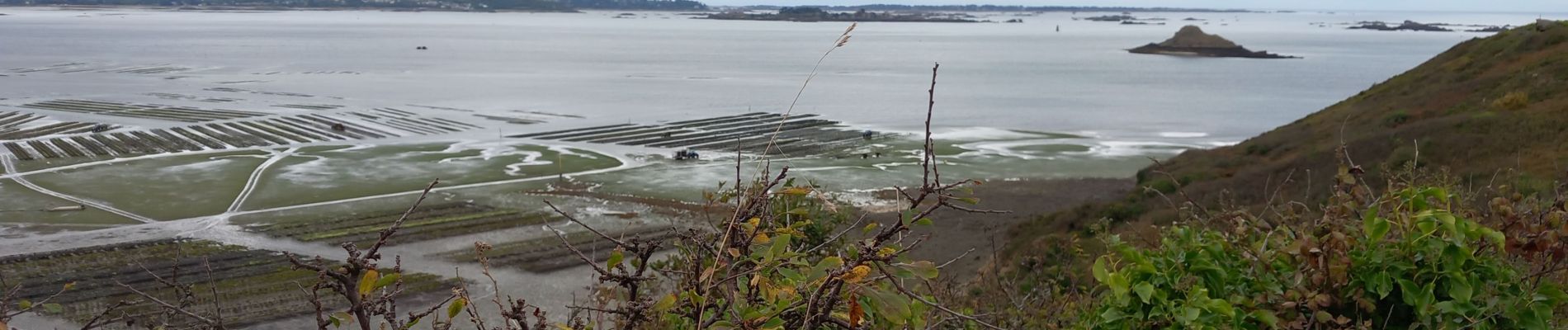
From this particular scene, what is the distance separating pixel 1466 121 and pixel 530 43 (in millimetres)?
122621

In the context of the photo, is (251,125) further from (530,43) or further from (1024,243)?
(530,43)

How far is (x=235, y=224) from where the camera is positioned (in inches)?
1006

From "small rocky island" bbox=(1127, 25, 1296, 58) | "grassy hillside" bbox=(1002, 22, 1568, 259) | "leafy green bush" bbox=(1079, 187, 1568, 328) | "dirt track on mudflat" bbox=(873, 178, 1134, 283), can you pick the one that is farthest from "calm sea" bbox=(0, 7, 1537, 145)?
"leafy green bush" bbox=(1079, 187, 1568, 328)

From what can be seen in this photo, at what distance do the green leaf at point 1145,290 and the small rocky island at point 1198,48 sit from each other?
4541 inches

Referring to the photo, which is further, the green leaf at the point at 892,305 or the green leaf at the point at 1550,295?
the green leaf at the point at 1550,295

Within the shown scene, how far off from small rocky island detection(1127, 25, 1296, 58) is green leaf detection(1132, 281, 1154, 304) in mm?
115348

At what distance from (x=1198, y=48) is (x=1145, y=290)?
123 metres

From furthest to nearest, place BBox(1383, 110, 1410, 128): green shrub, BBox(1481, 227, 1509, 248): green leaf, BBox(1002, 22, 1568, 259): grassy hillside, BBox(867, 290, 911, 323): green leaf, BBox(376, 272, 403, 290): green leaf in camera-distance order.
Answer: BBox(1383, 110, 1410, 128): green shrub, BBox(1002, 22, 1568, 259): grassy hillside, BBox(1481, 227, 1509, 248): green leaf, BBox(376, 272, 403, 290): green leaf, BBox(867, 290, 911, 323): green leaf

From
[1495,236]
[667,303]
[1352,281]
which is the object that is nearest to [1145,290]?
[1352,281]

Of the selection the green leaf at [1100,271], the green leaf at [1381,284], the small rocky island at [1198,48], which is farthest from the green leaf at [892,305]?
the small rocky island at [1198,48]

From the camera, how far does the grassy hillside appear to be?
2064cm

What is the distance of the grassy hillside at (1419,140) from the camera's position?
20641mm

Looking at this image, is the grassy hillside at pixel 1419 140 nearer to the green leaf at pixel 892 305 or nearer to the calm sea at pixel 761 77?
the calm sea at pixel 761 77

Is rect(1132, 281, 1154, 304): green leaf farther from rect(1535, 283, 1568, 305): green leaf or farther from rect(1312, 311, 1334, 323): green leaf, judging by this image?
rect(1535, 283, 1568, 305): green leaf
